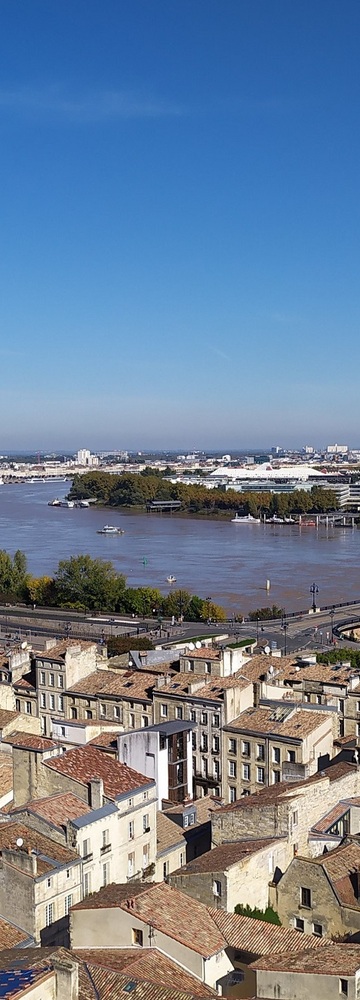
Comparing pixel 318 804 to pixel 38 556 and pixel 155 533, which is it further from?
pixel 155 533

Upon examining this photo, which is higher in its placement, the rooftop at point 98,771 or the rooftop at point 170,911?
the rooftop at point 98,771

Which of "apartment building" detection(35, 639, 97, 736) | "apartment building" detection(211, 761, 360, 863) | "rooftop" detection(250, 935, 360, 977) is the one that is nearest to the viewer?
"rooftop" detection(250, 935, 360, 977)

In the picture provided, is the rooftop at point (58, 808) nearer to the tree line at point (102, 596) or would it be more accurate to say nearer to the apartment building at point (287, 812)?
the apartment building at point (287, 812)

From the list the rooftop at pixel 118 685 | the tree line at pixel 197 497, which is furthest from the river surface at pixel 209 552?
the rooftop at pixel 118 685

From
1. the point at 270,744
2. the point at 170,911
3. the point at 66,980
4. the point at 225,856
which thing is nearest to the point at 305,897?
the point at 225,856

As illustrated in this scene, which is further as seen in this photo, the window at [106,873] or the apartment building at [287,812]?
the apartment building at [287,812]

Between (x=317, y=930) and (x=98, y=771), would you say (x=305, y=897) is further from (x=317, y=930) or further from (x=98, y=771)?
(x=98, y=771)

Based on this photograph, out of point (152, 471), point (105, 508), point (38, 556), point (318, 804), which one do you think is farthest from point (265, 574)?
point (152, 471)

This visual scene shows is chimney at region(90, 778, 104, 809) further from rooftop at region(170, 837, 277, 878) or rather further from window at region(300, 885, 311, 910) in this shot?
window at region(300, 885, 311, 910)

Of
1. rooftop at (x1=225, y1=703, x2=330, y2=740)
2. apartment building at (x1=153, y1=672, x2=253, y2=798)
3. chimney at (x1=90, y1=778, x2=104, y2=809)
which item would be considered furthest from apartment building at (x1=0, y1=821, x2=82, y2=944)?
apartment building at (x1=153, y1=672, x2=253, y2=798)
